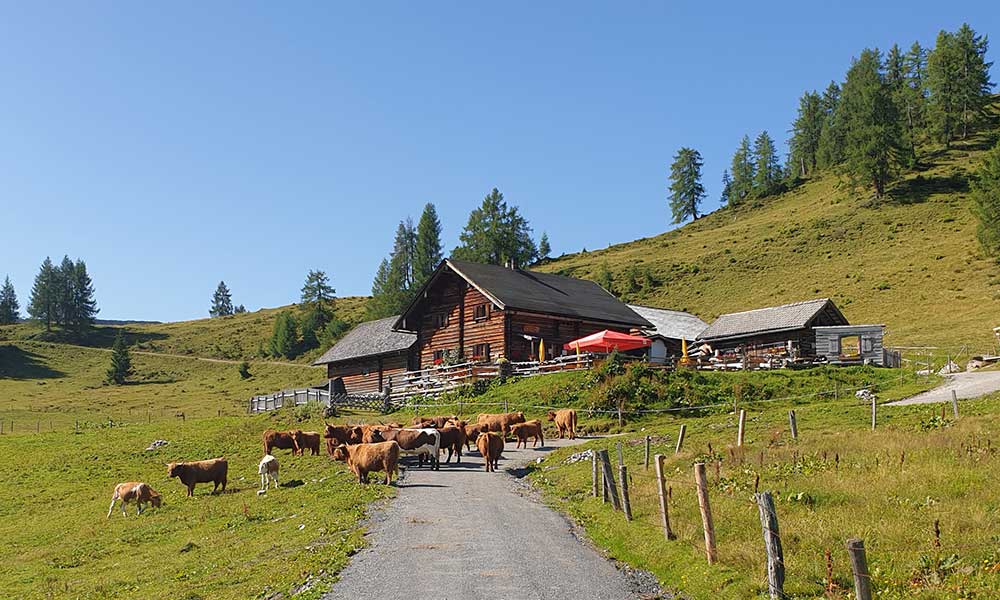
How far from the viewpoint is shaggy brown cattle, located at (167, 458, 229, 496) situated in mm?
27906

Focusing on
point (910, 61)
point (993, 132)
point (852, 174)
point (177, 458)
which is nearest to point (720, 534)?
point (177, 458)

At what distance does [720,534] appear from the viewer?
15414 millimetres

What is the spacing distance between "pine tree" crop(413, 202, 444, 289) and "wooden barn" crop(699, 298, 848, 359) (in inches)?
2402

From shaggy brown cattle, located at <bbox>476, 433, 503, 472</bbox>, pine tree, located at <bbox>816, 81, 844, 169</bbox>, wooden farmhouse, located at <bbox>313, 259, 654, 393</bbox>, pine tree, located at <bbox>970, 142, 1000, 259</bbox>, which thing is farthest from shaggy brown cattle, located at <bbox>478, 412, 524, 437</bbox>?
pine tree, located at <bbox>816, 81, 844, 169</bbox>

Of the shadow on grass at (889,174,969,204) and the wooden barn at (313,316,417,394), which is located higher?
the shadow on grass at (889,174,969,204)

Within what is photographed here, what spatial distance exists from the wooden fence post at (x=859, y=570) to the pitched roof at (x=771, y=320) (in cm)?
4550

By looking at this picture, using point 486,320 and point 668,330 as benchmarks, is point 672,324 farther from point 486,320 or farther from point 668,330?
point 486,320

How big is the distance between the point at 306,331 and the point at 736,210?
7345cm

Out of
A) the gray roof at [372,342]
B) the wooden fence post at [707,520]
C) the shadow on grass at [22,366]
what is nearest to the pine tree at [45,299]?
the shadow on grass at [22,366]

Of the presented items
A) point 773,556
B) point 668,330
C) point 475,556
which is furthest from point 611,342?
point 773,556

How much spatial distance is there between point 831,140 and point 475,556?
143484 mm

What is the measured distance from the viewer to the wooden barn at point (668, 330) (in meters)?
62.0

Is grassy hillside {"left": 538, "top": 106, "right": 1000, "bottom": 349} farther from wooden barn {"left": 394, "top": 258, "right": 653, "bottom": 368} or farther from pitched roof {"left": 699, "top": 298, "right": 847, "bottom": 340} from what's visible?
wooden barn {"left": 394, "top": 258, "right": 653, "bottom": 368}

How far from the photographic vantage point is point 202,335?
142625mm
